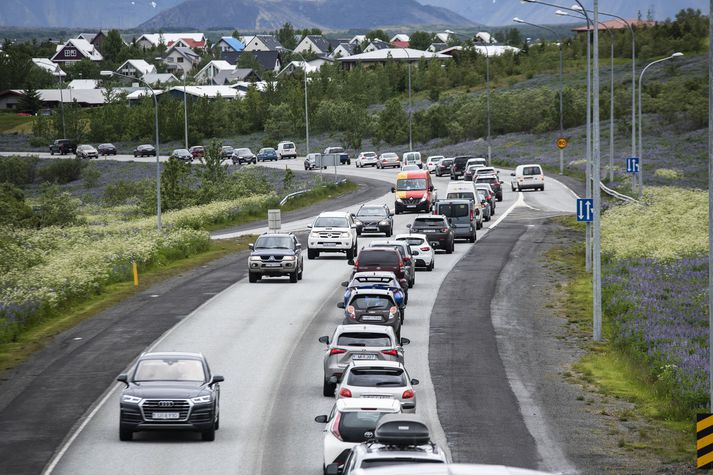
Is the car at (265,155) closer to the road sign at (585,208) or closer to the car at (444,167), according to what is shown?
the car at (444,167)

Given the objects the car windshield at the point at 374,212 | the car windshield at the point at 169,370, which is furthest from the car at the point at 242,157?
the car windshield at the point at 169,370

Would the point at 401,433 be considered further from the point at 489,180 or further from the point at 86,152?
the point at 86,152

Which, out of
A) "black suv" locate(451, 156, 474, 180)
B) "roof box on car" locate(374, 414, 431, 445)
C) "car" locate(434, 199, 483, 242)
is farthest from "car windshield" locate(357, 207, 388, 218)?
"roof box on car" locate(374, 414, 431, 445)

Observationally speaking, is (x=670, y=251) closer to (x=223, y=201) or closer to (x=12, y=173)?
(x=223, y=201)

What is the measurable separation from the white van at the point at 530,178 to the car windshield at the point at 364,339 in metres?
64.4

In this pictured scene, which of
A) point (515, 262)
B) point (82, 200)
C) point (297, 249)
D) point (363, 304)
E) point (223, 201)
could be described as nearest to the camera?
point (363, 304)

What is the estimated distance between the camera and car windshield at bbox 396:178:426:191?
2963 inches

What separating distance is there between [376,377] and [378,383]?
17 centimetres

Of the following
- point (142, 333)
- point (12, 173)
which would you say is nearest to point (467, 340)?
point (142, 333)

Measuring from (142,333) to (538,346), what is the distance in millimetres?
11296

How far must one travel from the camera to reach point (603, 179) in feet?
305

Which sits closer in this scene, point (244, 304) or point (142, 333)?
point (142, 333)

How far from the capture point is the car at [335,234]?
176 ft

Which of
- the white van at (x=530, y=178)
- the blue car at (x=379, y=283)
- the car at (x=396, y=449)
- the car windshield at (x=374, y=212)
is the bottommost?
the blue car at (x=379, y=283)
